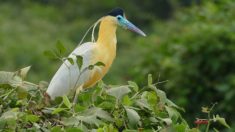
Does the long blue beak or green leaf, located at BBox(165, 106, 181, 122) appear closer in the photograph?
green leaf, located at BBox(165, 106, 181, 122)

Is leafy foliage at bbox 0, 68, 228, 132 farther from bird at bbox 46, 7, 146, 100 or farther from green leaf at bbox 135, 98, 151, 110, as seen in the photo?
bird at bbox 46, 7, 146, 100

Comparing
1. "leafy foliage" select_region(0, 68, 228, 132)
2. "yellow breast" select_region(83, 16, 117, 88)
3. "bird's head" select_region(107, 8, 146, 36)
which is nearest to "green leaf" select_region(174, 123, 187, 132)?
"leafy foliage" select_region(0, 68, 228, 132)

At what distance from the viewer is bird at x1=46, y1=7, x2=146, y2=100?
4.73m

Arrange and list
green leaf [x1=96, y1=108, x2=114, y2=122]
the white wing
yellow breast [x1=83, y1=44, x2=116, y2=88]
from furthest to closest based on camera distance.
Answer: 1. yellow breast [x1=83, y1=44, x2=116, y2=88]
2. the white wing
3. green leaf [x1=96, y1=108, x2=114, y2=122]

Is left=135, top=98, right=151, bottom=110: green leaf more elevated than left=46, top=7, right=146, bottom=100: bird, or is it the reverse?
left=46, top=7, right=146, bottom=100: bird

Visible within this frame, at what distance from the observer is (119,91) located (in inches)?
137

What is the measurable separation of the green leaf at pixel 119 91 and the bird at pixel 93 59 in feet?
3.42

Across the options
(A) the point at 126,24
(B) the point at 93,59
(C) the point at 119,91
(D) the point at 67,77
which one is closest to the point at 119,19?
(A) the point at 126,24

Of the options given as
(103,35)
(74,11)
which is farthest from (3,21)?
(103,35)

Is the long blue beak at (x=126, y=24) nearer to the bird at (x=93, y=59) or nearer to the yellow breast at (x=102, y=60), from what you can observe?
the bird at (x=93, y=59)

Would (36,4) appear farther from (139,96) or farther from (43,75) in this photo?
(139,96)

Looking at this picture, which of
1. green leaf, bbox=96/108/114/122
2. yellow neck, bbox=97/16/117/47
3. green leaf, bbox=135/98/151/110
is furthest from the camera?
yellow neck, bbox=97/16/117/47

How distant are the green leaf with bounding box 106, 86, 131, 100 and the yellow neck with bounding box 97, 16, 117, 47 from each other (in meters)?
1.77

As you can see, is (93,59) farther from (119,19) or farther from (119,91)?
(119,91)
